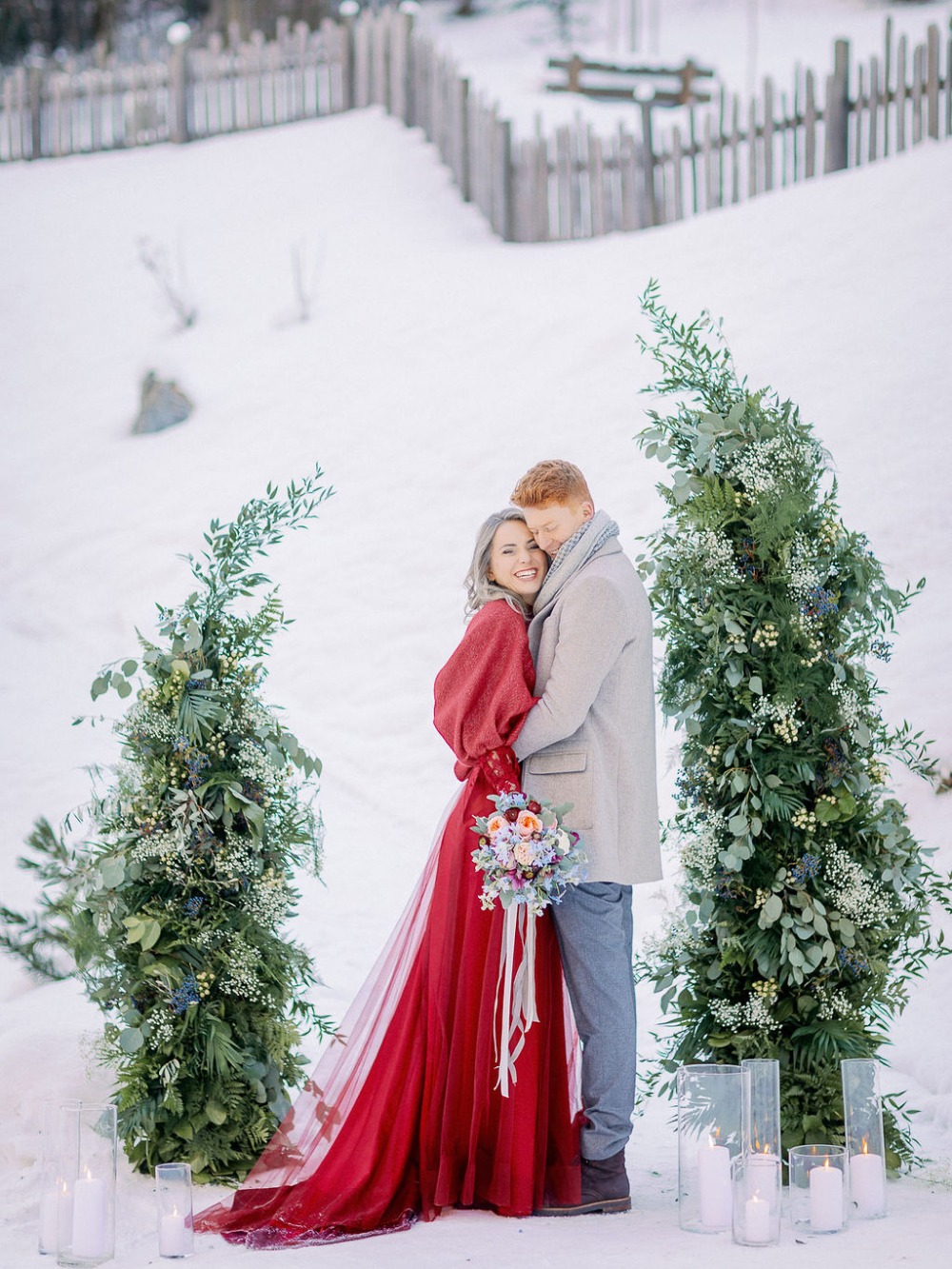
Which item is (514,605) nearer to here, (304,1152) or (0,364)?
(304,1152)

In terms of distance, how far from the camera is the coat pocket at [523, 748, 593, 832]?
352 centimetres

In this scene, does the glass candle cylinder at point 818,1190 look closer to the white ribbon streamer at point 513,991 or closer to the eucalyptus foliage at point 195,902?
the white ribbon streamer at point 513,991

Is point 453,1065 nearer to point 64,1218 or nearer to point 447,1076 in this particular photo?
point 447,1076

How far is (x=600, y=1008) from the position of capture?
3.46 metres

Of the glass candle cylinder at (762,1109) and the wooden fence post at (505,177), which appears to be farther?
the wooden fence post at (505,177)

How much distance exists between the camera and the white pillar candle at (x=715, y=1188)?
3.29 m

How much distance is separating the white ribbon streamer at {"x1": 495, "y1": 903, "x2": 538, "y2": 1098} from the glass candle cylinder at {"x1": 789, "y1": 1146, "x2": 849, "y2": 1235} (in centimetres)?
72

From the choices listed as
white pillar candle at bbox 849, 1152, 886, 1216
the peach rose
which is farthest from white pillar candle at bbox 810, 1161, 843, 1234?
the peach rose

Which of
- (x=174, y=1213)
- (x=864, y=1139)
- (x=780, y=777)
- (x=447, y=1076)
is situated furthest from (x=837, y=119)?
(x=174, y=1213)

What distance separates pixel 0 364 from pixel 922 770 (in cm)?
925

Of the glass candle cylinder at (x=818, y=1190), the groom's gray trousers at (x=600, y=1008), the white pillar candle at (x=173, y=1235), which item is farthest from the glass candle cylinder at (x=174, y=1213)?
the glass candle cylinder at (x=818, y=1190)

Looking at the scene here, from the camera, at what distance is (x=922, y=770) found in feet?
12.9

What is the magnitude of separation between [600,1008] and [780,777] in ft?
2.66

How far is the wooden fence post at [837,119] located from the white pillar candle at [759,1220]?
8.64 m
